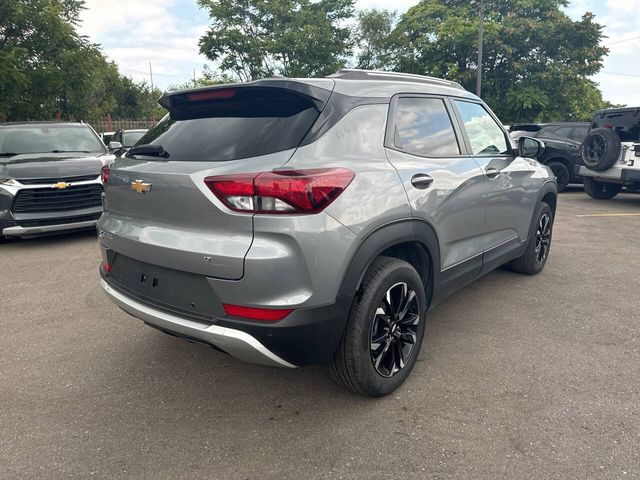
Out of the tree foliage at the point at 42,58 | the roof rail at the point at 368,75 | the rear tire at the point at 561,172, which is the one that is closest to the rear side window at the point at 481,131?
the roof rail at the point at 368,75

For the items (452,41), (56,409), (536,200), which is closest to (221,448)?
(56,409)

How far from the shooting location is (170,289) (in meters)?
2.35

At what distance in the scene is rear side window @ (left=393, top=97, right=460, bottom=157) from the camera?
2795mm

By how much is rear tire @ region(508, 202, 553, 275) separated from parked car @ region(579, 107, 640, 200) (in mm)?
4847

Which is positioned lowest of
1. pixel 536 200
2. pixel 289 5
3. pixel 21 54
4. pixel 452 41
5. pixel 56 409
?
pixel 56 409

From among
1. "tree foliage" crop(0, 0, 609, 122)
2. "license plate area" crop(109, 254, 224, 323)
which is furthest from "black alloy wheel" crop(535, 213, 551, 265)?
"tree foliage" crop(0, 0, 609, 122)

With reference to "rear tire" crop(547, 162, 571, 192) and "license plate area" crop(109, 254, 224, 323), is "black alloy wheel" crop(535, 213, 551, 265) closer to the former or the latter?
"license plate area" crop(109, 254, 224, 323)

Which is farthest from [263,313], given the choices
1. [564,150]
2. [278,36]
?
[278,36]

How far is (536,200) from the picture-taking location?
4.41m

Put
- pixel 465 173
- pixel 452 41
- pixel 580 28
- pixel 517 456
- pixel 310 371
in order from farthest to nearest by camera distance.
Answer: pixel 452 41, pixel 580 28, pixel 465 173, pixel 310 371, pixel 517 456

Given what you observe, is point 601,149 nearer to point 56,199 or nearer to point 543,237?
point 543,237

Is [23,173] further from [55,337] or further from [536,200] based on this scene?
[536,200]

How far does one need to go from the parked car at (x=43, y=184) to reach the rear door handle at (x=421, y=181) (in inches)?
200

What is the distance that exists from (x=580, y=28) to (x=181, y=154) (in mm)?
27504
